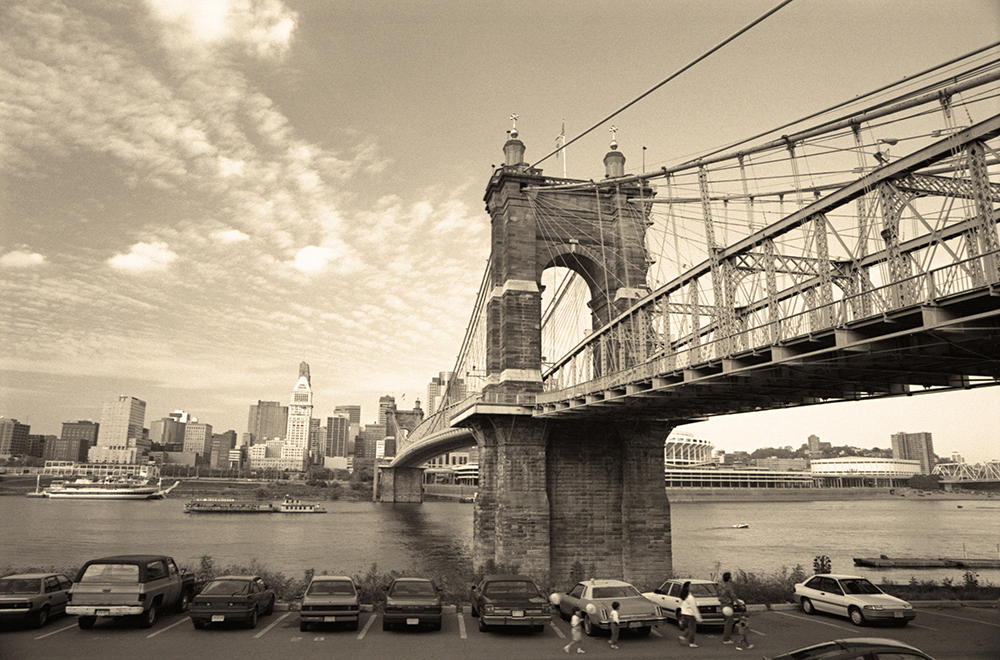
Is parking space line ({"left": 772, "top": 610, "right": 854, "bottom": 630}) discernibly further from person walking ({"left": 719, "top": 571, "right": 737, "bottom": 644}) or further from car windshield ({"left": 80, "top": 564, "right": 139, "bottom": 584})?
car windshield ({"left": 80, "top": 564, "right": 139, "bottom": 584})

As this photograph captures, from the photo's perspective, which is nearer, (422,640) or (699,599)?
(422,640)

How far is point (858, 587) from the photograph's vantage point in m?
17.1

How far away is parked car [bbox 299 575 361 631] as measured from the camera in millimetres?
15398

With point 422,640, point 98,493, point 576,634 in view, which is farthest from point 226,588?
point 98,493

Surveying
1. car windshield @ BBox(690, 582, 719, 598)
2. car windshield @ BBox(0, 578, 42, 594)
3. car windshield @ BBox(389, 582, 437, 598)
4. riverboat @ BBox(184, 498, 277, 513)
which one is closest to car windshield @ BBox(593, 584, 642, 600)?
car windshield @ BBox(690, 582, 719, 598)

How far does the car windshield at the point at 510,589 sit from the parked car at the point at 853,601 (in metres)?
7.67

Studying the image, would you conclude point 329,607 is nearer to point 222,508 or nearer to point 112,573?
point 112,573

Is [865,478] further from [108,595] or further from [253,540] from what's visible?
[108,595]

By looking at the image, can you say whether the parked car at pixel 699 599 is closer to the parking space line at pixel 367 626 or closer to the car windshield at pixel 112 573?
the parking space line at pixel 367 626

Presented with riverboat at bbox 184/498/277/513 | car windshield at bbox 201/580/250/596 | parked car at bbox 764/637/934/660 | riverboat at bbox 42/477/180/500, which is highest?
parked car at bbox 764/637/934/660

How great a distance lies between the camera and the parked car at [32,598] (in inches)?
583

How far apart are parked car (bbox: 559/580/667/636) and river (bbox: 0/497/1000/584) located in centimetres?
2219

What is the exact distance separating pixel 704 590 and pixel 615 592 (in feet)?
7.70

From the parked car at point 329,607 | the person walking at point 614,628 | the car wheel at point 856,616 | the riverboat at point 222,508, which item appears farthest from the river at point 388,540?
the parked car at point 329,607
